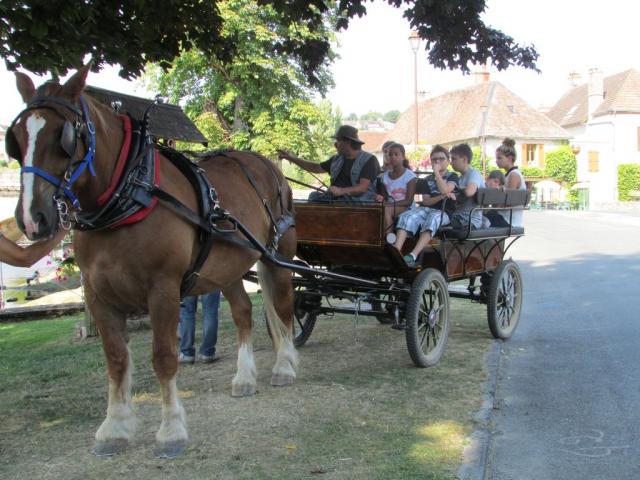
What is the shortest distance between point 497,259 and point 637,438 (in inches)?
142

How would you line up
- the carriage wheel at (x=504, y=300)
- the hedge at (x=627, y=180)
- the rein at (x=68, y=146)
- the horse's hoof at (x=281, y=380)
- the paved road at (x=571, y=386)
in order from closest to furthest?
the rein at (x=68, y=146), the paved road at (x=571, y=386), the horse's hoof at (x=281, y=380), the carriage wheel at (x=504, y=300), the hedge at (x=627, y=180)

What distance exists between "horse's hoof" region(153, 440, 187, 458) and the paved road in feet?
6.07

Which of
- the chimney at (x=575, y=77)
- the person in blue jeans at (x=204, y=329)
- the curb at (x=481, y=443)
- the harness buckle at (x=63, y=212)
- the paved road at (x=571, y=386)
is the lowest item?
the paved road at (x=571, y=386)

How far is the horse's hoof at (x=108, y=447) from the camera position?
3.96m

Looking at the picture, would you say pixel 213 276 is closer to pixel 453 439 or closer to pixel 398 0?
pixel 453 439

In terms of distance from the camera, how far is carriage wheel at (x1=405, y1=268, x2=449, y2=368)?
5.70 metres

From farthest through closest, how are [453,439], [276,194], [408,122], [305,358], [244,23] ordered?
[408,122], [244,23], [305,358], [276,194], [453,439]

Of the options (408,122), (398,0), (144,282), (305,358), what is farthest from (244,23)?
(408,122)

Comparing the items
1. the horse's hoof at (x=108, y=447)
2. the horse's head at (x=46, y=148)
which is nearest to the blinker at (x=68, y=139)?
the horse's head at (x=46, y=148)

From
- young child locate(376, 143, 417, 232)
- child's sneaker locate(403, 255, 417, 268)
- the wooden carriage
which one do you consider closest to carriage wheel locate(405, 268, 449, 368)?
the wooden carriage

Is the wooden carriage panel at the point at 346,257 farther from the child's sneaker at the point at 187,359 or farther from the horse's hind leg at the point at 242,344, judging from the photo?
the child's sneaker at the point at 187,359

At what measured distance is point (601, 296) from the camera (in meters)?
9.68

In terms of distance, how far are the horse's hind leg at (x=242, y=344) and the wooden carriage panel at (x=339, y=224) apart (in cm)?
92

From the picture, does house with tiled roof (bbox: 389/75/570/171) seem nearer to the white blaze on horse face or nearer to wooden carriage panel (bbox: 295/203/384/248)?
wooden carriage panel (bbox: 295/203/384/248)
